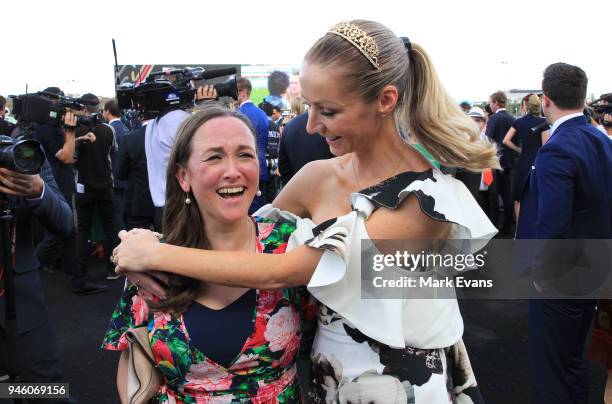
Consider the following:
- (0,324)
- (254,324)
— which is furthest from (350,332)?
(0,324)

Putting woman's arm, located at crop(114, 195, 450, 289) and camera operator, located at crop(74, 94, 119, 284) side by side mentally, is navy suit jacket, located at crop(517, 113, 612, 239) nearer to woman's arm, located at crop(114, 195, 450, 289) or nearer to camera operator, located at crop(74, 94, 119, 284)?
woman's arm, located at crop(114, 195, 450, 289)

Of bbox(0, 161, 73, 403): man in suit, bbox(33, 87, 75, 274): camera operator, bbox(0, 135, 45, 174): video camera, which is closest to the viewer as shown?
bbox(0, 135, 45, 174): video camera

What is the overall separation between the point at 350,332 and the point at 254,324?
0.29 metres

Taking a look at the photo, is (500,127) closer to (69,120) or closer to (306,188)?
(69,120)

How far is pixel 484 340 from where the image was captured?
435 cm

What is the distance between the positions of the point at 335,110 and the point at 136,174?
4.12 meters

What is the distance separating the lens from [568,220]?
2.79 m

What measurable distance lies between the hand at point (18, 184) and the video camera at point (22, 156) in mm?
56

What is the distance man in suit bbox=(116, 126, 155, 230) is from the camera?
5.04 metres

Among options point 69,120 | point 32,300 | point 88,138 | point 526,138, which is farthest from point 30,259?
point 526,138

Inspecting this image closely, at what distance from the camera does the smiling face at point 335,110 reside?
4.57 ft

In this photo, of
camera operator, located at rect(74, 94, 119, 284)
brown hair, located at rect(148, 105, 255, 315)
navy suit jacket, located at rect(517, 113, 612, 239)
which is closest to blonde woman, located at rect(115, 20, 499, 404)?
brown hair, located at rect(148, 105, 255, 315)

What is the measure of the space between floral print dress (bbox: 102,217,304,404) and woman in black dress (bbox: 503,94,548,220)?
4883mm

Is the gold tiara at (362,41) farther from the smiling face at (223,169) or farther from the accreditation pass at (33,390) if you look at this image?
the accreditation pass at (33,390)
